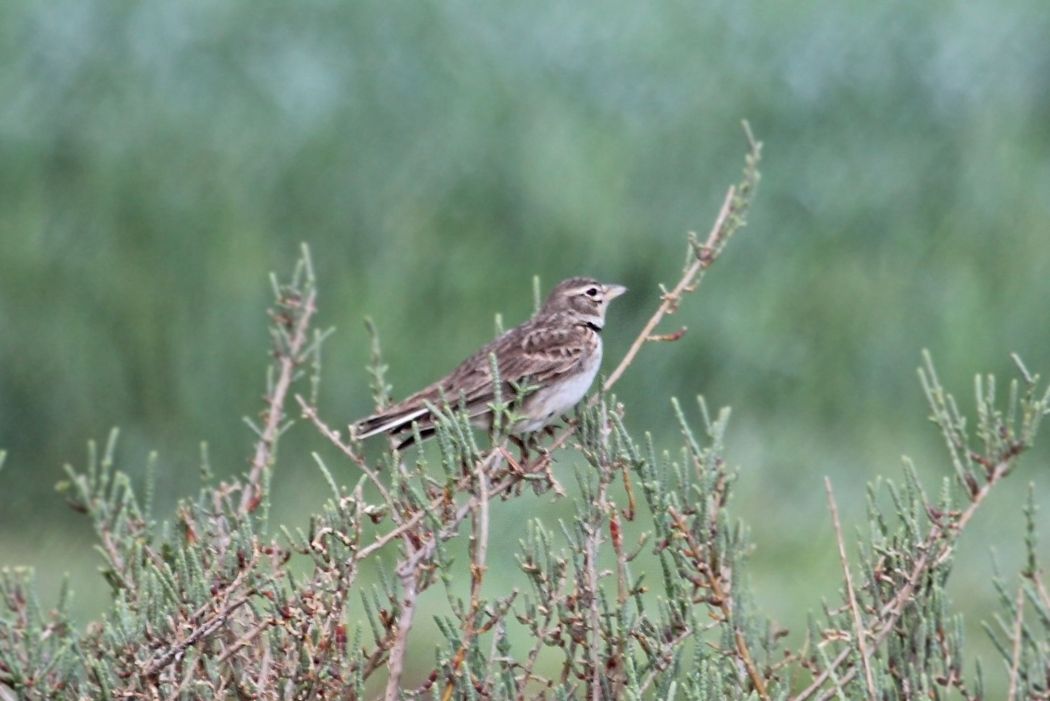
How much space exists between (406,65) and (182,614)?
27.3ft

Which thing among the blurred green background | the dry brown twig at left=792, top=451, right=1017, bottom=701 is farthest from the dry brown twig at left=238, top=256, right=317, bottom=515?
the blurred green background

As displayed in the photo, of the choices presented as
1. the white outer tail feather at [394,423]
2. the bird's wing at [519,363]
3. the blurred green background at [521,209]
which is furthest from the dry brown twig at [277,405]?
the blurred green background at [521,209]

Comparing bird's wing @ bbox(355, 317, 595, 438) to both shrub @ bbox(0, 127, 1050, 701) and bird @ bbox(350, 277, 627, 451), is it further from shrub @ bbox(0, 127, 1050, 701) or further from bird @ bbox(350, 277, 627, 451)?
shrub @ bbox(0, 127, 1050, 701)

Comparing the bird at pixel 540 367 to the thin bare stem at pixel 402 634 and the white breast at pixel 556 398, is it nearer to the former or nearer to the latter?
the white breast at pixel 556 398

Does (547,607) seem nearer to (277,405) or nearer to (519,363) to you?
(277,405)

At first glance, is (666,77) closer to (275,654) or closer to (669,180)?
(669,180)

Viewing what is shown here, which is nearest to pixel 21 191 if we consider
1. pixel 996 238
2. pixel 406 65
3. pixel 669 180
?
pixel 406 65

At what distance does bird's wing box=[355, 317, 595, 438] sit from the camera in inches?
249

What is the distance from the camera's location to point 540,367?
255 inches

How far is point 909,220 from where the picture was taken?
12148 mm

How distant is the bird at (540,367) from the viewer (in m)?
6.09

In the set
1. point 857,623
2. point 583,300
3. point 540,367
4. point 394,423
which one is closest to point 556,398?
point 540,367

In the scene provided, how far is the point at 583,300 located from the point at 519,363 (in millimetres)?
671

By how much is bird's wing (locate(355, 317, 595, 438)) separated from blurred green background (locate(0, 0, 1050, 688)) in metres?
3.93
